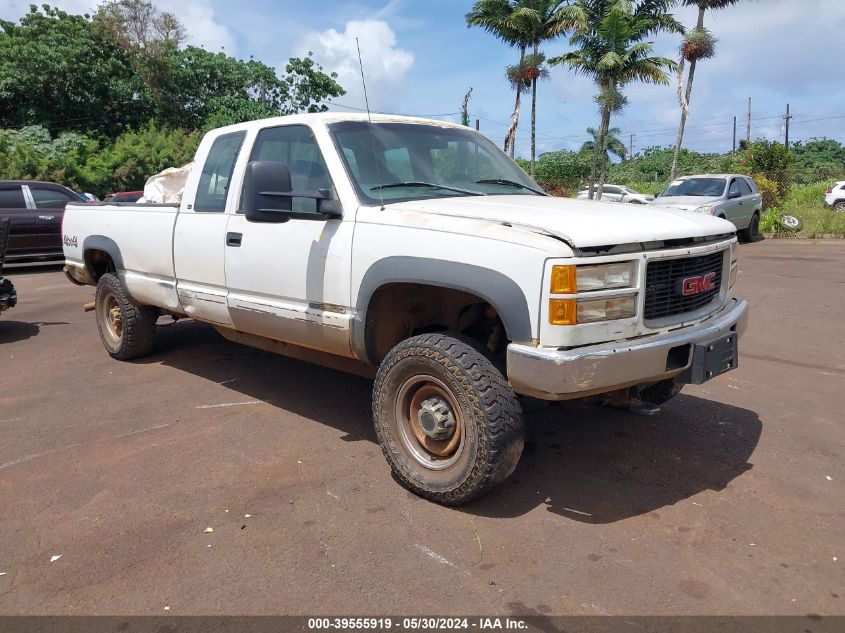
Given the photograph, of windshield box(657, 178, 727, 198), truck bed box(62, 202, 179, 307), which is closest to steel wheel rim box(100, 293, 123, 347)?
truck bed box(62, 202, 179, 307)

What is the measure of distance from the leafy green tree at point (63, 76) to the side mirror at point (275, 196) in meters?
31.4

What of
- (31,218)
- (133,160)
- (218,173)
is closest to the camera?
(218,173)

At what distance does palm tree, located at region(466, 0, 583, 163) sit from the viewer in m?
29.2

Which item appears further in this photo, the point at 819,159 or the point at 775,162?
the point at 819,159

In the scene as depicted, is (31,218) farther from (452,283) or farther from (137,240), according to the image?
(452,283)

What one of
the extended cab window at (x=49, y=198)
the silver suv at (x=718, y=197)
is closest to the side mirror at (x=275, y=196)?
the extended cab window at (x=49, y=198)

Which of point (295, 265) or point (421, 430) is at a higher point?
point (295, 265)

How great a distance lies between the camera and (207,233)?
4.77 meters

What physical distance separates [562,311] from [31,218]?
1297cm

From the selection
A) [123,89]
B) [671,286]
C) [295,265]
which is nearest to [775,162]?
[671,286]

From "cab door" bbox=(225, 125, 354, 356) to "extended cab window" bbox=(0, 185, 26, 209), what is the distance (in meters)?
10.7

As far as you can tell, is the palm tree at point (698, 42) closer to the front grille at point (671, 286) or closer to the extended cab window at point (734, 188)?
the extended cab window at point (734, 188)

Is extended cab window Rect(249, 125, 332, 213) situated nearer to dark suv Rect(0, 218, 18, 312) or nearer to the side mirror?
the side mirror

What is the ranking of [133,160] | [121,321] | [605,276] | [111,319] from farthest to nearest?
[133,160], [111,319], [121,321], [605,276]
